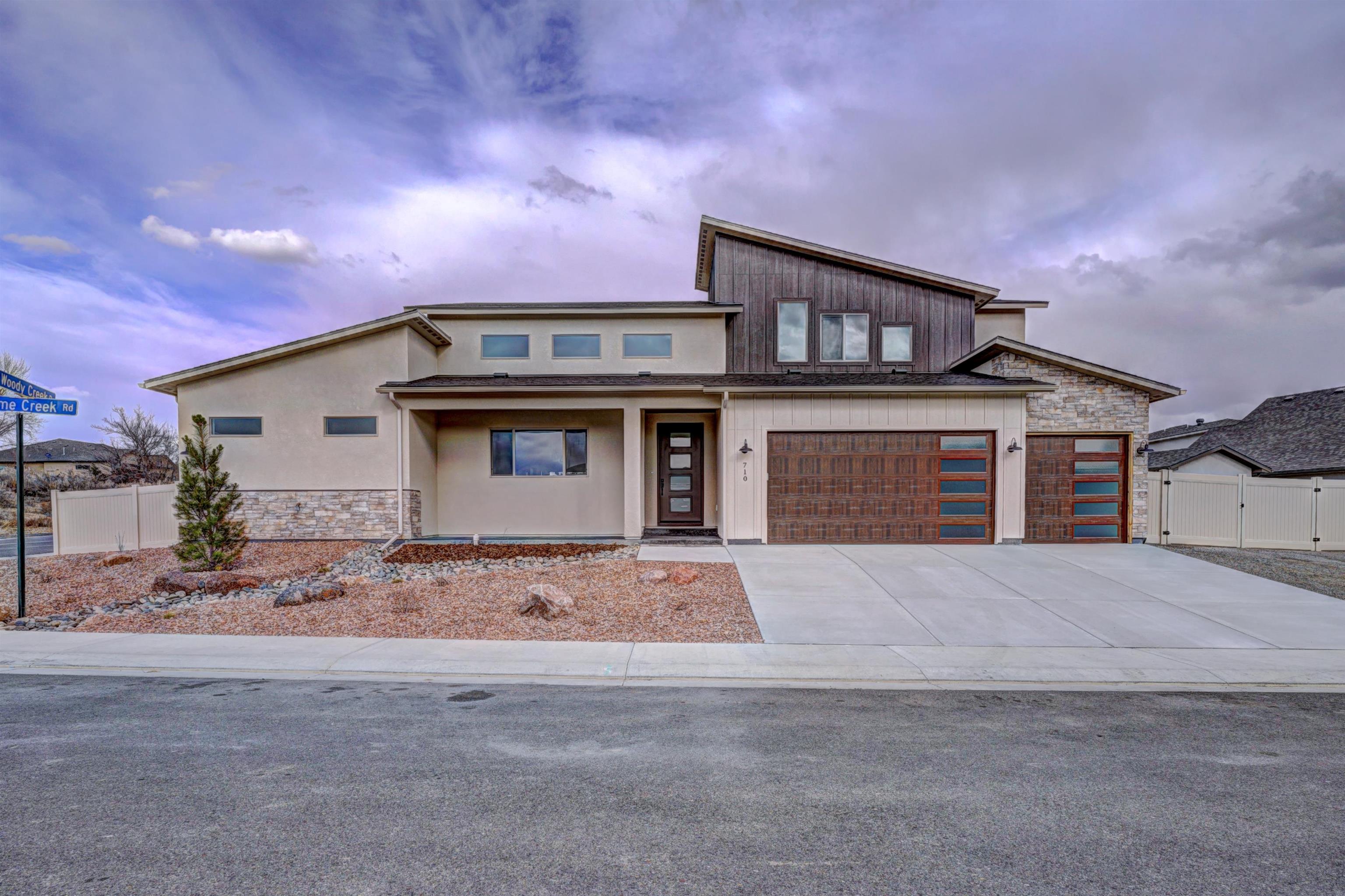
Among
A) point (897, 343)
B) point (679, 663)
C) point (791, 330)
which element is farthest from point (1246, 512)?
point (679, 663)

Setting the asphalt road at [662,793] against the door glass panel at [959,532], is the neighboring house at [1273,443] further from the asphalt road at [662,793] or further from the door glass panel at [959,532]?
the asphalt road at [662,793]

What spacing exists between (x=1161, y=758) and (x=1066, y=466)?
9.95m

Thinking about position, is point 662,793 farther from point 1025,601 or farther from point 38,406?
point 38,406

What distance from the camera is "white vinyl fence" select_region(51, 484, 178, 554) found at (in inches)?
496

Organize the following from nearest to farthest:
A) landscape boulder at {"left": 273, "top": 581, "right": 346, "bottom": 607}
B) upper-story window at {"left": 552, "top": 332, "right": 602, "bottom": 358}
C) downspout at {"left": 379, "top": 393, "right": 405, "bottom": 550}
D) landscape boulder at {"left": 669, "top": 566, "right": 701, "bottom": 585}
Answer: landscape boulder at {"left": 273, "top": 581, "right": 346, "bottom": 607} → landscape boulder at {"left": 669, "top": 566, "right": 701, "bottom": 585} → downspout at {"left": 379, "top": 393, "right": 405, "bottom": 550} → upper-story window at {"left": 552, "top": 332, "right": 602, "bottom": 358}

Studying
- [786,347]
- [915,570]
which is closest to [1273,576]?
[915,570]

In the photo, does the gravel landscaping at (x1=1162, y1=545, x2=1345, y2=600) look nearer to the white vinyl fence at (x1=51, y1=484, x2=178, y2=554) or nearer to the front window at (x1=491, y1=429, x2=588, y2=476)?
the front window at (x1=491, y1=429, x2=588, y2=476)

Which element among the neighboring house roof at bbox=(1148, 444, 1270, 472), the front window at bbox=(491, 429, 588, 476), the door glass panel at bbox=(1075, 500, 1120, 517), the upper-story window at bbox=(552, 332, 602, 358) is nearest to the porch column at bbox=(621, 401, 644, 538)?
the front window at bbox=(491, 429, 588, 476)

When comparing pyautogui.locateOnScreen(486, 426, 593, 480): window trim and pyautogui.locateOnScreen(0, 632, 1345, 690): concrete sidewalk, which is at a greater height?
pyautogui.locateOnScreen(486, 426, 593, 480): window trim

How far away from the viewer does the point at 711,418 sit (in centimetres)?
1440

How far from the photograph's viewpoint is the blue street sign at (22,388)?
7188 millimetres

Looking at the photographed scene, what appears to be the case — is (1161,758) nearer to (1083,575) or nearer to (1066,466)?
(1083,575)

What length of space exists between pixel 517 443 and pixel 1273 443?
28203mm

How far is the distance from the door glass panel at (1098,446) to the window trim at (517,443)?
10.4 metres
